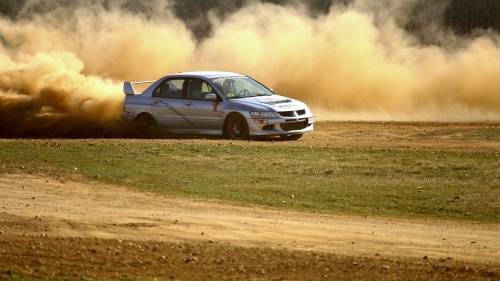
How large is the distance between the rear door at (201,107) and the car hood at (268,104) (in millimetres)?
511

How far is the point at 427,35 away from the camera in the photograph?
3934 cm

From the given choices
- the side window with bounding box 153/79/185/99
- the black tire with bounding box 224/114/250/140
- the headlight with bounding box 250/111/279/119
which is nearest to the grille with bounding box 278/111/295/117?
the headlight with bounding box 250/111/279/119

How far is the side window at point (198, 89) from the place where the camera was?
25.4 meters

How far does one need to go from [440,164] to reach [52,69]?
42.9 ft

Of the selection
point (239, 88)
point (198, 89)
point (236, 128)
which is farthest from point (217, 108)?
point (239, 88)

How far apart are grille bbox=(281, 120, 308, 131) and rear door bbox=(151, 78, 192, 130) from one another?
6.79 feet

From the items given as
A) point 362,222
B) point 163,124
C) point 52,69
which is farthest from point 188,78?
point 362,222

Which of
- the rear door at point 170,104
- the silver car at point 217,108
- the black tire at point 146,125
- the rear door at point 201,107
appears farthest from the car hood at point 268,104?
Result: the black tire at point 146,125

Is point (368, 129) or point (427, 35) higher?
point (427, 35)

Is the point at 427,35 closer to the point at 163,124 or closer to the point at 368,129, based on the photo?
the point at 368,129

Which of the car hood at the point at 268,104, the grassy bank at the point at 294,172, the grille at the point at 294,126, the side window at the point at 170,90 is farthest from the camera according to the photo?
the side window at the point at 170,90

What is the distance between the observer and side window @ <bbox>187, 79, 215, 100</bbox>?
2541cm

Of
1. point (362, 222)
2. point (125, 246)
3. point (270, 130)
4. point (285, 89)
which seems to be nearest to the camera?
point (125, 246)

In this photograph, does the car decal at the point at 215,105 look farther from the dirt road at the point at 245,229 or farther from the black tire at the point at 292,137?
the dirt road at the point at 245,229
